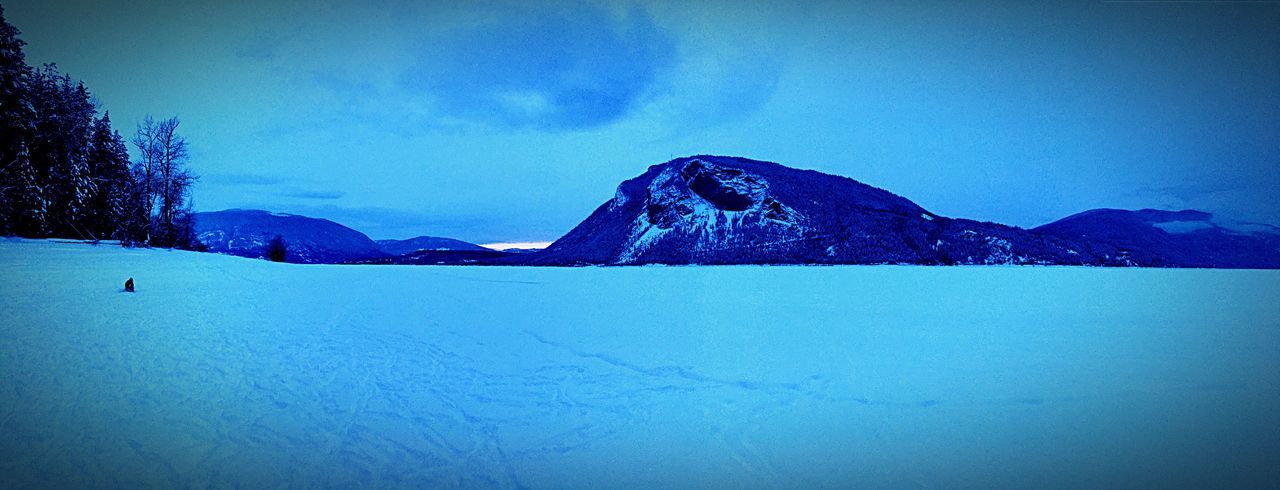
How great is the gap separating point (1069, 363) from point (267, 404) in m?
14.5

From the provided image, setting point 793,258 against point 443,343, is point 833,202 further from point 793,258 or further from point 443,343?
point 443,343

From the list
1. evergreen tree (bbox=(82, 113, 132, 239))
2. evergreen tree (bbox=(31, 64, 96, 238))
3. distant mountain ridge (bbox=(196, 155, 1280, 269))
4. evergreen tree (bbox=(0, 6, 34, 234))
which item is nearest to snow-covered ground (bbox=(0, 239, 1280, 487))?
evergreen tree (bbox=(0, 6, 34, 234))

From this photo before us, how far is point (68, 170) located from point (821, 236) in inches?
5958

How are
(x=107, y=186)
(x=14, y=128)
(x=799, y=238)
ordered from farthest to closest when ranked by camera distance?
(x=799, y=238) < (x=107, y=186) < (x=14, y=128)

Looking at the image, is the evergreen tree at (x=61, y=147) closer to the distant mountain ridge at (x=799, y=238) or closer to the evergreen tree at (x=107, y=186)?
the evergreen tree at (x=107, y=186)

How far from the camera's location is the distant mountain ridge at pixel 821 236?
5625 inches

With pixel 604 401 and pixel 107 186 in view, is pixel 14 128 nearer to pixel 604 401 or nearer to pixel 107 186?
pixel 107 186

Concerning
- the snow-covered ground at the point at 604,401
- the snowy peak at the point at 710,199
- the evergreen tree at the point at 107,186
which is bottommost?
the snow-covered ground at the point at 604,401

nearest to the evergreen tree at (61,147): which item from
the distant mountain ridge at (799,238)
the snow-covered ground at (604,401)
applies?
the snow-covered ground at (604,401)

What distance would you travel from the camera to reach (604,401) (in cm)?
773

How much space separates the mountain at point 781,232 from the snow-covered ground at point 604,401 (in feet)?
437

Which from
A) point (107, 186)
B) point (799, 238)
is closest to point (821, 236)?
point (799, 238)

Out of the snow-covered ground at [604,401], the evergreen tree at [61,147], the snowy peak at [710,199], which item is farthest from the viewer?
the snowy peak at [710,199]

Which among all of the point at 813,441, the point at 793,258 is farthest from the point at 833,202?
the point at 813,441
